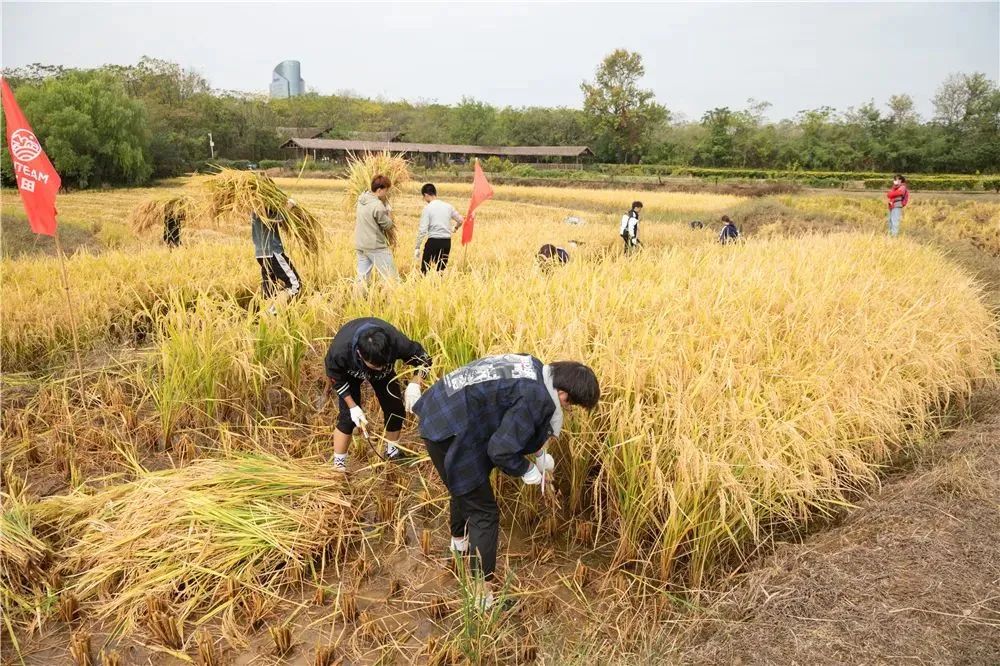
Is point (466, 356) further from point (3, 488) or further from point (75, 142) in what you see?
point (75, 142)

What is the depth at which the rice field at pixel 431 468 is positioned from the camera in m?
2.27

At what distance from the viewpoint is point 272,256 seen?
5.05 meters

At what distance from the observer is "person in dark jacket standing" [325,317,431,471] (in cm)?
275

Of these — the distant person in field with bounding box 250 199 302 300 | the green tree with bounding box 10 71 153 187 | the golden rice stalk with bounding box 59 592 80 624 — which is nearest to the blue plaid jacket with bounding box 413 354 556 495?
the golden rice stalk with bounding box 59 592 80 624

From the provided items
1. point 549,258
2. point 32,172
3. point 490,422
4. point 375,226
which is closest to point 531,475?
point 490,422

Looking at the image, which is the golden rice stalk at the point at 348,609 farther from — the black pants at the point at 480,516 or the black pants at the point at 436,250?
the black pants at the point at 436,250

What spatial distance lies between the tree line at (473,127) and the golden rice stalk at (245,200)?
67.9ft

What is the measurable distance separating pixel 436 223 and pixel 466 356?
288 cm

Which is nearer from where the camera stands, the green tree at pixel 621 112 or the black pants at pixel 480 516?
the black pants at pixel 480 516

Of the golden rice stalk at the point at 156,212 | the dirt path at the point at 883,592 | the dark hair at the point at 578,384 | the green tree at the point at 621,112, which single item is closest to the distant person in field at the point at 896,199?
the dirt path at the point at 883,592

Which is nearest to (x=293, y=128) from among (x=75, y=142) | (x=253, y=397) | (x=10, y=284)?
(x=75, y=142)

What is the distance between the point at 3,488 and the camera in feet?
9.71

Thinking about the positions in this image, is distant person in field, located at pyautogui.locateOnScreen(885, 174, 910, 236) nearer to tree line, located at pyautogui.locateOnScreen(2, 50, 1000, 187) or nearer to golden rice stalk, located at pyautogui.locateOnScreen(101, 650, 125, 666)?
golden rice stalk, located at pyautogui.locateOnScreen(101, 650, 125, 666)

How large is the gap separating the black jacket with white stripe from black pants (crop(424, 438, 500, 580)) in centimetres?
73
